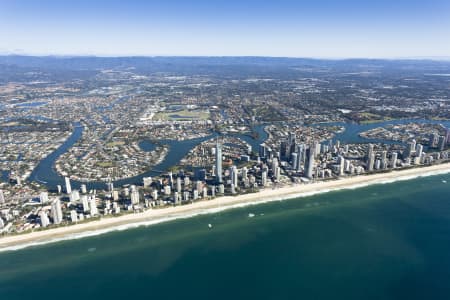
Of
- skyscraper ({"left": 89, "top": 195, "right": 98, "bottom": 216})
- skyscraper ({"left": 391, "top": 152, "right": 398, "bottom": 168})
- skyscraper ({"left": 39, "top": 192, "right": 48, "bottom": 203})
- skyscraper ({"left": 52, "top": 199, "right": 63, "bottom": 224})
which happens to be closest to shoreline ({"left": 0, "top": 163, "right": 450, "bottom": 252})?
skyscraper ({"left": 52, "top": 199, "right": 63, "bottom": 224})

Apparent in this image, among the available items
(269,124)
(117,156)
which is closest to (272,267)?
(117,156)

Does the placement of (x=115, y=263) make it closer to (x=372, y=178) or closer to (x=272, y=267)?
(x=272, y=267)

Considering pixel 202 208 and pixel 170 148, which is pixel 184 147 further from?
pixel 202 208

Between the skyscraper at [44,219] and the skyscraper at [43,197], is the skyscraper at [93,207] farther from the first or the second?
the skyscraper at [43,197]

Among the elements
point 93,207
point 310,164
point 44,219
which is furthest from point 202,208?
point 310,164

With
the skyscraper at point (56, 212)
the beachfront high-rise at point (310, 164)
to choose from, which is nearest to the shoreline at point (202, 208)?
the skyscraper at point (56, 212)

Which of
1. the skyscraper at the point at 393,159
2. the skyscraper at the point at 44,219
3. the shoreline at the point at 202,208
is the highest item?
the skyscraper at the point at 393,159

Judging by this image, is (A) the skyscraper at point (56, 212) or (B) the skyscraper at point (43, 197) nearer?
(A) the skyscraper at point (56, 212)
